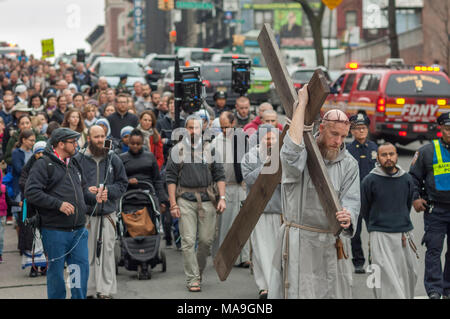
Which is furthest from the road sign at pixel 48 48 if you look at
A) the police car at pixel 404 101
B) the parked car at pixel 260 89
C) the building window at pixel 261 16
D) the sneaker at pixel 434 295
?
the building window at pixel 261 16

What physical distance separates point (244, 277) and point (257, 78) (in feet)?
75.8

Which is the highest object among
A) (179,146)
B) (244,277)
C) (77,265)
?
(179,146)

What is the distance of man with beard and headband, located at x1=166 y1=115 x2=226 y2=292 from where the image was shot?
10016 mm

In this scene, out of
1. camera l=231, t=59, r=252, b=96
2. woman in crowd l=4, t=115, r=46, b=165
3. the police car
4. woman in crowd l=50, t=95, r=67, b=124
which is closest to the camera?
woman in crowd l=4, t=115, r=46, b=165

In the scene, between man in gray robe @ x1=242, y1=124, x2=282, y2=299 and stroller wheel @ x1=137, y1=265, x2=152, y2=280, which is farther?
stroller wheel @ x1=137, y1=265, x2=152, y2=280

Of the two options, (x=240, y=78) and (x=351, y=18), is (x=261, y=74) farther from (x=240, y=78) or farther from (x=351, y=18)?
(x=351, y=18)

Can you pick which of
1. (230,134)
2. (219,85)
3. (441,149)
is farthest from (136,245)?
(219,85)

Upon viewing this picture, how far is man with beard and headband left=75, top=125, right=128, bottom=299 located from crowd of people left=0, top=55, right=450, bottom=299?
0.01 metres

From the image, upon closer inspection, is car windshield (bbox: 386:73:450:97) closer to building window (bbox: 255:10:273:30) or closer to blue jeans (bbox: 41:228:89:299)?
blue jeans (bbox: 41:228:89:299)

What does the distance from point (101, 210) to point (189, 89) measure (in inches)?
156

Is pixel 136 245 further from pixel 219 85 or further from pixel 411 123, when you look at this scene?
pixel 219 85

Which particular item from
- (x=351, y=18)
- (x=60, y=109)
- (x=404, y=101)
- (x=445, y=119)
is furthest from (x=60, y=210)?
(x=351, y=18)

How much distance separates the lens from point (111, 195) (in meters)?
9.59

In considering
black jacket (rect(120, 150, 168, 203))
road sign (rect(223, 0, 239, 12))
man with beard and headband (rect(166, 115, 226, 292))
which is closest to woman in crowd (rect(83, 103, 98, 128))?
black jacket (rect(120, 150, 168, 203))
